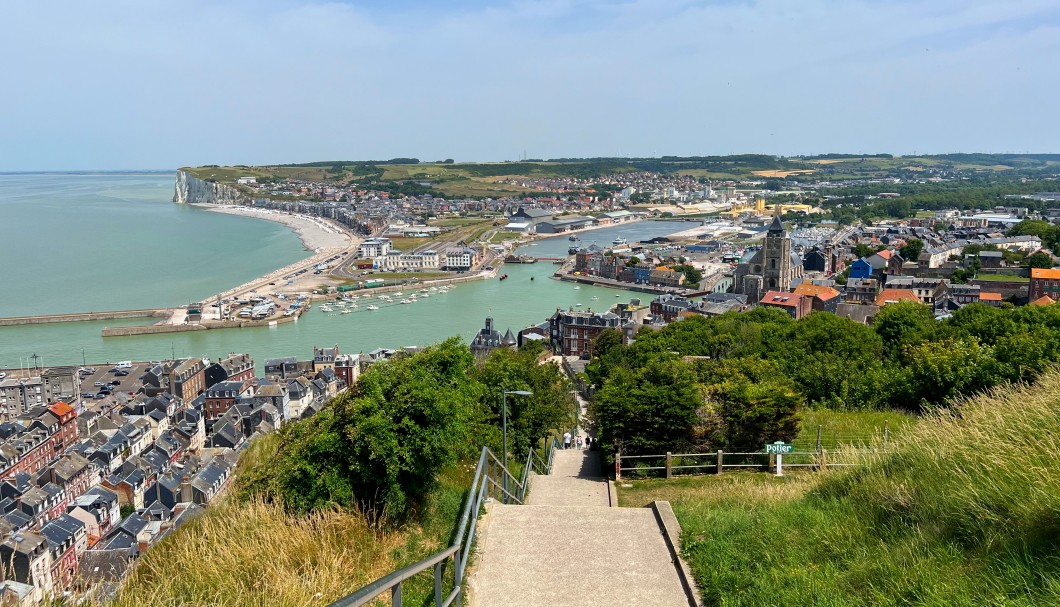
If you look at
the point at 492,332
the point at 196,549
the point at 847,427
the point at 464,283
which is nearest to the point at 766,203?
the point at 464,283

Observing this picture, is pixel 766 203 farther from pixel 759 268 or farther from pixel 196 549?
pixel 196 549

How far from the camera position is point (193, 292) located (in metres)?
27.8

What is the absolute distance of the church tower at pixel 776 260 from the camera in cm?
2273

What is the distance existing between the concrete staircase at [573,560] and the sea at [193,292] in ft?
42.9

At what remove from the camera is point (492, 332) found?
1772cm

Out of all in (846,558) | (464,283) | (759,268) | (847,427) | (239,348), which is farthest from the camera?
(464,283)

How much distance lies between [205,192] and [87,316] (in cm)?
5200

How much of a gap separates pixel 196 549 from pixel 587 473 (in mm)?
3542

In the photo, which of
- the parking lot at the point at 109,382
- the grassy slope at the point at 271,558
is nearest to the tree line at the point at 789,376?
the grassy slope at the point at 271,558

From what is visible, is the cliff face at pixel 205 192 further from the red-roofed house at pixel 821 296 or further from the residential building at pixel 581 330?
the red-roofed house at pixel 821 296

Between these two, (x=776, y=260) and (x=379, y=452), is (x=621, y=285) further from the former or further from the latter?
(x=379, y=452)

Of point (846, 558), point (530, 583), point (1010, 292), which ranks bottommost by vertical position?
point (1010, 292)

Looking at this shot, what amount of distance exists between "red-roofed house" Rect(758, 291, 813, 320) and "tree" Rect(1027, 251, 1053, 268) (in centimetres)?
979

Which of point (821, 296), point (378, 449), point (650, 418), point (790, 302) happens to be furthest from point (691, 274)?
point (378, 449)
